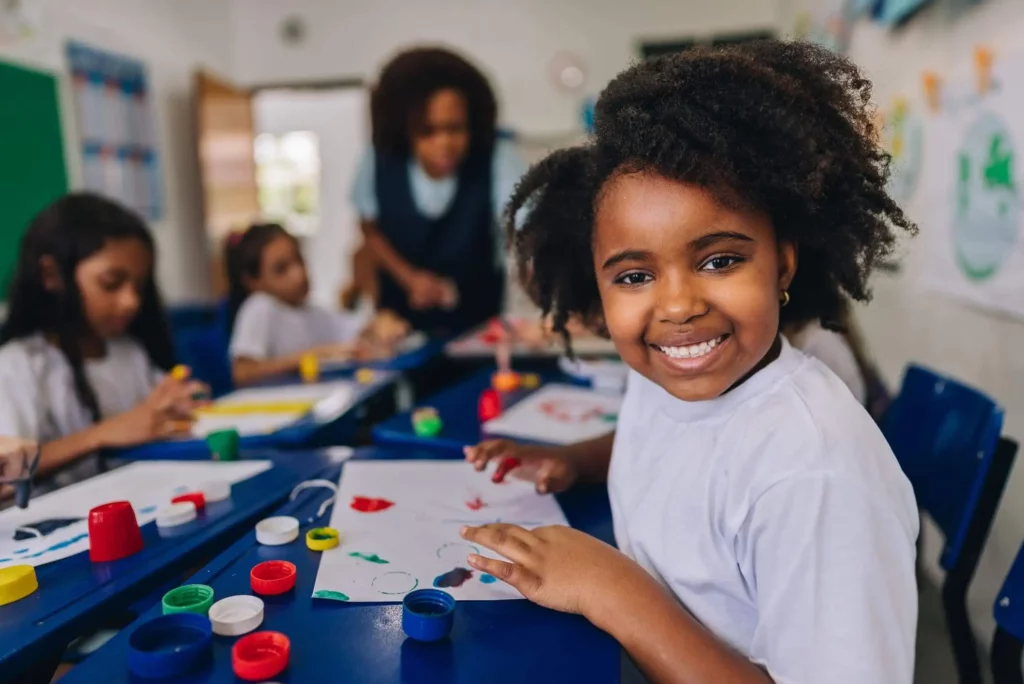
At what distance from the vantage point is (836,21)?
9.12 ft

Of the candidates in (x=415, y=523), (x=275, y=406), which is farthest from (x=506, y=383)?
(x=415, y=523)

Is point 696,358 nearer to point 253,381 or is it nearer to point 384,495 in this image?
point 384,495

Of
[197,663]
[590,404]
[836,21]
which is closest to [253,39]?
[836,21]

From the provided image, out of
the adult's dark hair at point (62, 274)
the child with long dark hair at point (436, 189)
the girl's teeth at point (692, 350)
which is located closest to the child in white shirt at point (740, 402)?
the girl's teeth at point (692, 350)

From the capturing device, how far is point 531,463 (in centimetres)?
96

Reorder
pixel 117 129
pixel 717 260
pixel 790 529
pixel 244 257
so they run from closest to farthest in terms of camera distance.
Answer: pixel 790 529 < pixel 717 260 < pixel 244 257 < pixel 117 129

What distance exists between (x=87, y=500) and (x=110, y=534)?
21cm

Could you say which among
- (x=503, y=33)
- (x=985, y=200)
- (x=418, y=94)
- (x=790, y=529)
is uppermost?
(x=503, y=33)

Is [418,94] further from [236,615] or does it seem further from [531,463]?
[236,615]

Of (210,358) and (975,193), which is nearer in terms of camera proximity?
(975,193)

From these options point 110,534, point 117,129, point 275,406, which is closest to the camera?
point 110,534

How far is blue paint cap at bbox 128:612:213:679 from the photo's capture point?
543mm

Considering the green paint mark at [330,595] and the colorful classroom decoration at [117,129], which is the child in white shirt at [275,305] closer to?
the colorful classroom decoration at [117,129]

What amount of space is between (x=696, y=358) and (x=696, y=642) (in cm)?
24
